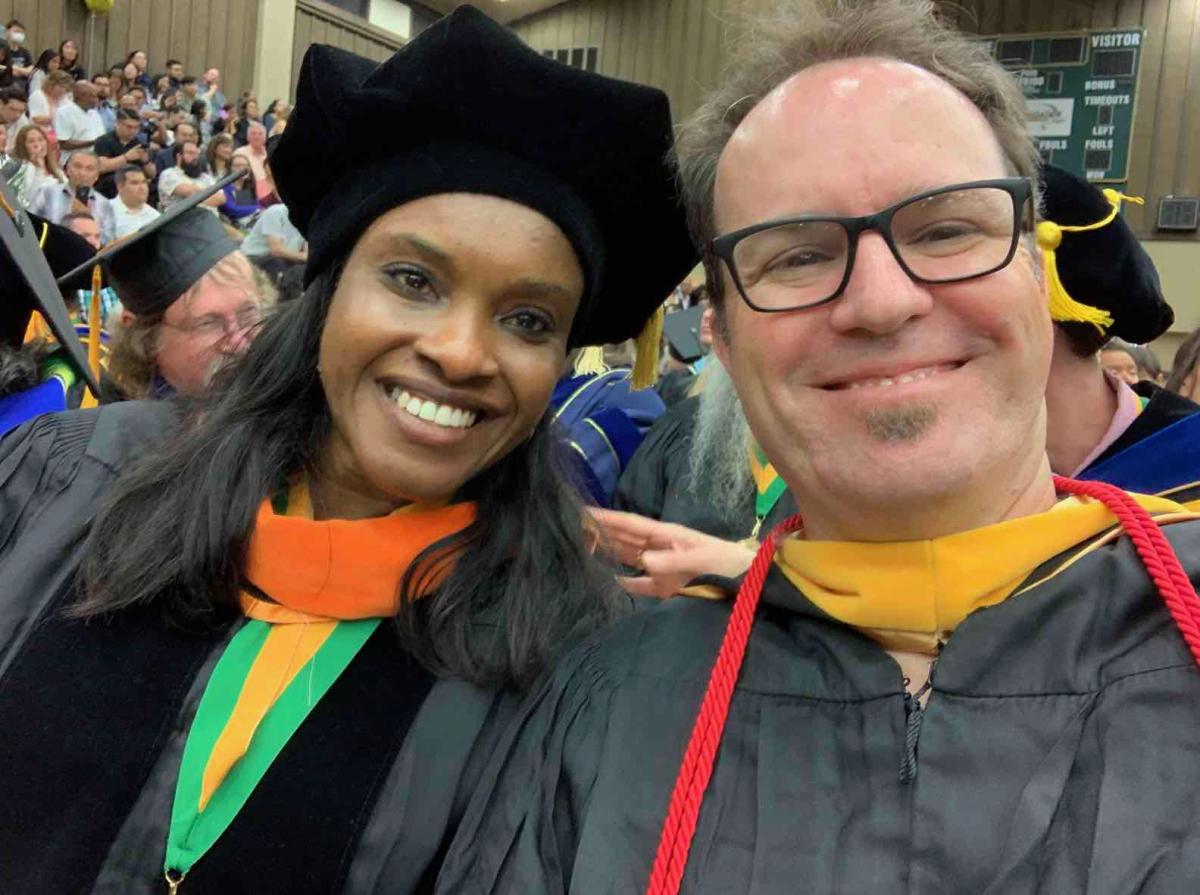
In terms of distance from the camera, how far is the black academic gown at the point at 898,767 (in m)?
0.98

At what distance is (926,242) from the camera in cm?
115

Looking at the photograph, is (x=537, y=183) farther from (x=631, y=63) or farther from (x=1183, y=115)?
(x=631, y=63)

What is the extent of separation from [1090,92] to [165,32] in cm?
1217

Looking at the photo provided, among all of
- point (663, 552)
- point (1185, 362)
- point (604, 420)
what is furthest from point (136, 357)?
point (1185, 362)

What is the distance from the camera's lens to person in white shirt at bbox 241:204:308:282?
5.05 meters

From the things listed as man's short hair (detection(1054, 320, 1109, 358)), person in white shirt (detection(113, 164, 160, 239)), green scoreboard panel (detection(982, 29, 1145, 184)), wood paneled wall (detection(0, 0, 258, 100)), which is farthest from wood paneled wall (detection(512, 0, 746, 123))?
man's short hair (detection(1054, 320, 1109, 358))

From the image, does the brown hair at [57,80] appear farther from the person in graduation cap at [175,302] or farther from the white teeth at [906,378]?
the white teeth at [906,378]

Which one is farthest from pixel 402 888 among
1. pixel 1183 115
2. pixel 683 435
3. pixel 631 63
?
pixel 631 63

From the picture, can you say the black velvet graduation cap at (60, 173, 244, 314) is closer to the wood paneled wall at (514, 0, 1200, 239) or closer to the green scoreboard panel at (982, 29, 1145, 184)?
the wood paneled wall at (514, 0, 1200, 239)

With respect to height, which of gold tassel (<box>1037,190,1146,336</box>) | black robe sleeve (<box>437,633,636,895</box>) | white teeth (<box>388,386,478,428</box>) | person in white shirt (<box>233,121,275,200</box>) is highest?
gold tassel (<box>1037,190,1146,336</box>)

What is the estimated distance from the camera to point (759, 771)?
3.73 ft

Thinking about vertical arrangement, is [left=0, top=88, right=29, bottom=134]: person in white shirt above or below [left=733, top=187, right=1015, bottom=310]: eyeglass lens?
below

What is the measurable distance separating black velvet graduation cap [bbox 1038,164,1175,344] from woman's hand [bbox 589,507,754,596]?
78 cm

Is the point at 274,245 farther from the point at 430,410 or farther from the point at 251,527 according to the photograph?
the point at 430,410
